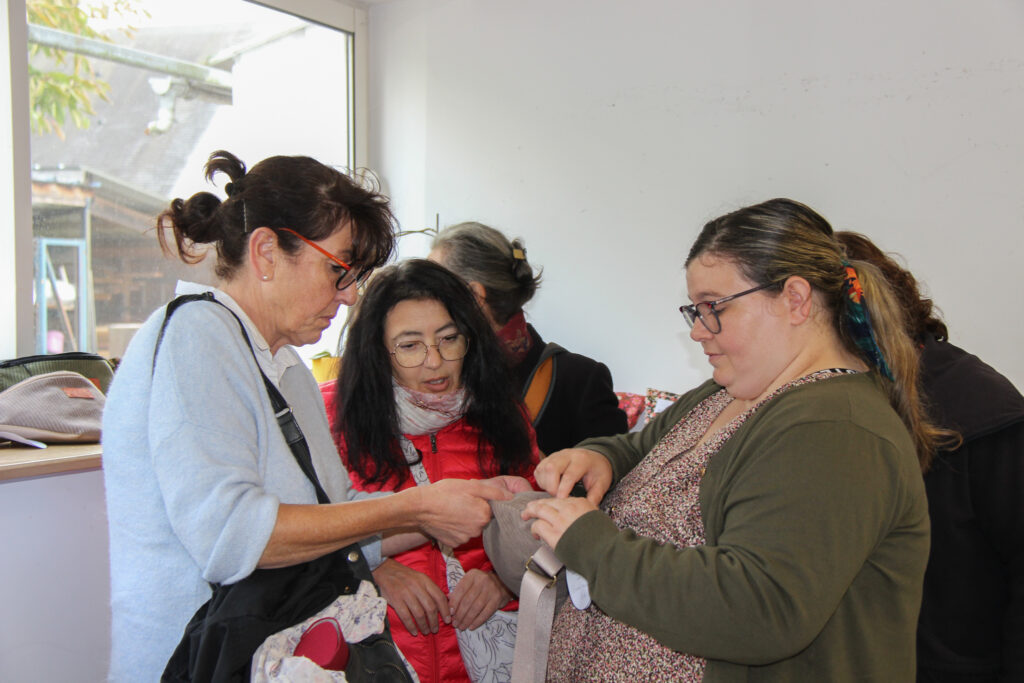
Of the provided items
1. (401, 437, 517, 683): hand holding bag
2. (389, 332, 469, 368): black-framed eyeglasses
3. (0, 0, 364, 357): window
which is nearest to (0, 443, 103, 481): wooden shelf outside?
(0, 0, 364, 357): window

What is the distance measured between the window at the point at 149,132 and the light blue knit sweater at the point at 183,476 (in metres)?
1.61

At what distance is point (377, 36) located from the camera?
4.24 meters

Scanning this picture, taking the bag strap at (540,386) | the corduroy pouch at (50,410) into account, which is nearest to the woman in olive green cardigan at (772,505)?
the bag strap at (540,386)

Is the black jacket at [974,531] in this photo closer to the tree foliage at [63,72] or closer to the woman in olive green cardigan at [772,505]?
the woman in olive green cardigan at [772,505]

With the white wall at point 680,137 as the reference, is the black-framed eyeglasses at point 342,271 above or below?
below

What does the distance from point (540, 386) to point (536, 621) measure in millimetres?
1290

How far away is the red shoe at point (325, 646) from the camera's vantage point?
1220mm

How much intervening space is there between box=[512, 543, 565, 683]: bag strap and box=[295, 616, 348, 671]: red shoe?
32cm

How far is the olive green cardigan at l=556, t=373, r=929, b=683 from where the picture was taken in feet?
3.46

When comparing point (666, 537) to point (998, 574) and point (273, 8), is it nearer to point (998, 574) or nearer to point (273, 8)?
point (998, 574)

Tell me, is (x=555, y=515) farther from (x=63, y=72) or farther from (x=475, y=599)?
(x=63, y=72)

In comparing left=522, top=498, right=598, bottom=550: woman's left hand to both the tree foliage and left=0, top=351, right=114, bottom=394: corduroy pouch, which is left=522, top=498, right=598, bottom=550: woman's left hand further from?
the tree foliage

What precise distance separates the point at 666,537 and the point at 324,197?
89 cm

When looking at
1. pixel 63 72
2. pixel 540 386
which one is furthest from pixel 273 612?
pixel 63 72
